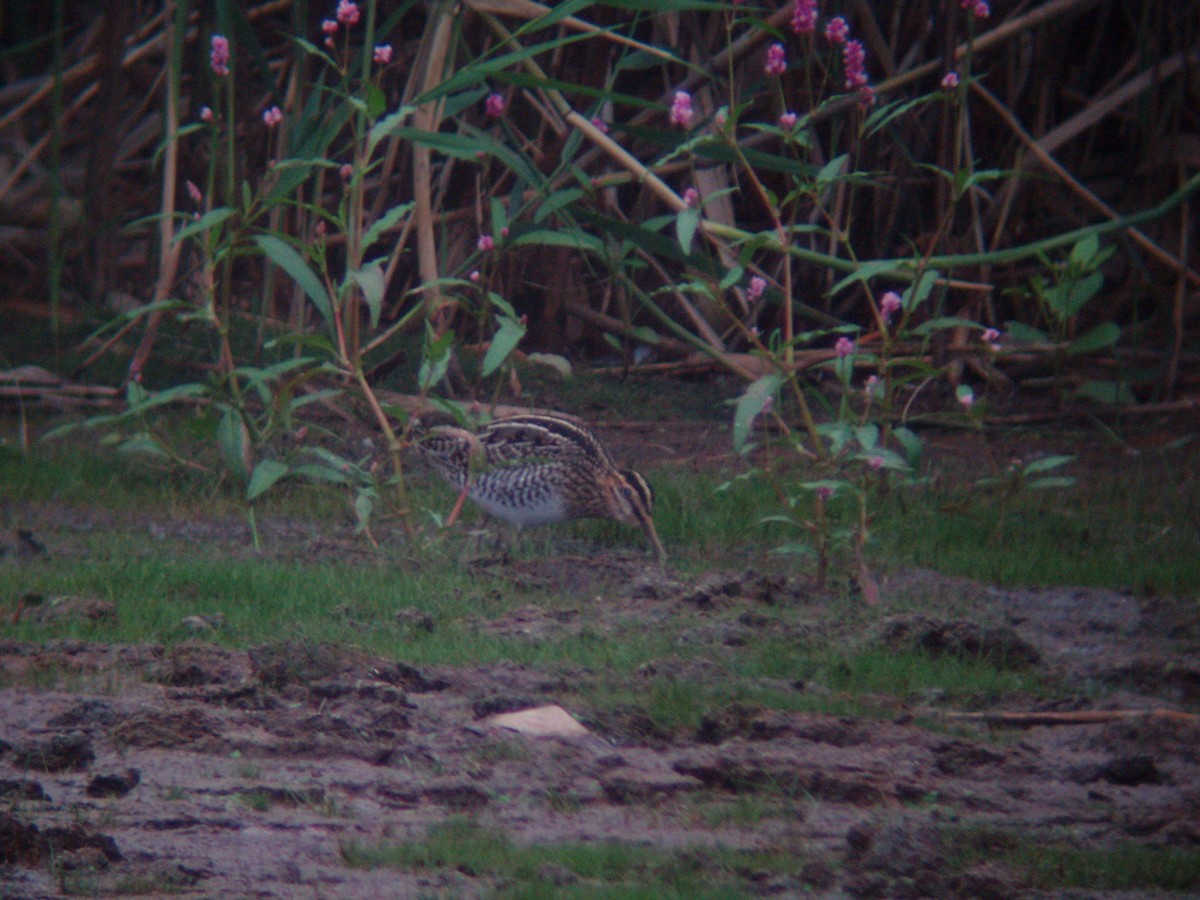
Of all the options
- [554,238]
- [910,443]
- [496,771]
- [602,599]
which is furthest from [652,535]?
[496,771]

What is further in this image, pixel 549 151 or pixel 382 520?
Answer: pixel 549 151

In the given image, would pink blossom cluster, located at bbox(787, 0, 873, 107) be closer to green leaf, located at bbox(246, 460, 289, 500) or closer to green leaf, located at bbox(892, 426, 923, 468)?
green leaf, located at bbox(892, 426, 923, 468)

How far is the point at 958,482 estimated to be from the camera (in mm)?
7266

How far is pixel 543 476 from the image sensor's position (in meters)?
6.68

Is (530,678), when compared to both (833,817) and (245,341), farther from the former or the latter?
(245,341)

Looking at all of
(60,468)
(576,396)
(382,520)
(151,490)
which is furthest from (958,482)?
(60,468)

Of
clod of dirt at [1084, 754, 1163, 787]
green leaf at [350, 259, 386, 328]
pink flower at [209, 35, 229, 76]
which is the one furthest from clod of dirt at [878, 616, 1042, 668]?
pink flower at [209, 35, 229, 76]

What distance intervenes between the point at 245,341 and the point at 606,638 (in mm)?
4124

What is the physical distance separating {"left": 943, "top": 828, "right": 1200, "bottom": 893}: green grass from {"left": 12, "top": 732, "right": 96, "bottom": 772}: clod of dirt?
2.08m

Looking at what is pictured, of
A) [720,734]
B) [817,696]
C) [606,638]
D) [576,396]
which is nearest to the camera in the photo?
[720,734]

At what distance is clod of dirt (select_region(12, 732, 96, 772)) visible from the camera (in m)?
3.79

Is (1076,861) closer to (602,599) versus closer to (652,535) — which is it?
(602,599)

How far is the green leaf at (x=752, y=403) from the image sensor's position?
524 cm

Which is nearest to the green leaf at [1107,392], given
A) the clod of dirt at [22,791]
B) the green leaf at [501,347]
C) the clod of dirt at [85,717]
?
the green leaf at [501,347]
